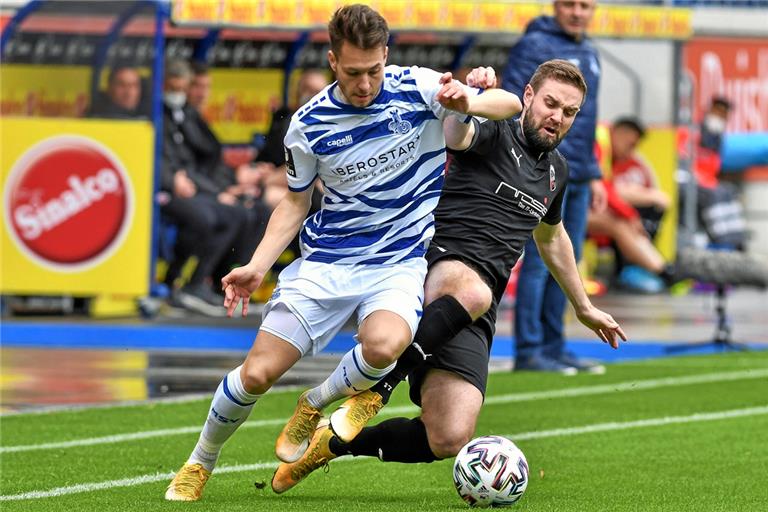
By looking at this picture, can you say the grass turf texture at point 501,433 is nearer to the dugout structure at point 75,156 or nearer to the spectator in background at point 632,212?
the dugout structure at point 75,156

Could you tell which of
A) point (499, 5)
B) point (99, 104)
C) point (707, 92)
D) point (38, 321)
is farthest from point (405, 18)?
point (707, 92)

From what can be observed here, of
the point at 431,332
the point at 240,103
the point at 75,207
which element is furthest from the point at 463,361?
the point at 240,103

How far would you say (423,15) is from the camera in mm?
19484

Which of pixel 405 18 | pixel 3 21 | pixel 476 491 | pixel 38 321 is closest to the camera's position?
pixel 476 491

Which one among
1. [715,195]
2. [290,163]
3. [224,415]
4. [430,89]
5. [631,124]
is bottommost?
[715,195]

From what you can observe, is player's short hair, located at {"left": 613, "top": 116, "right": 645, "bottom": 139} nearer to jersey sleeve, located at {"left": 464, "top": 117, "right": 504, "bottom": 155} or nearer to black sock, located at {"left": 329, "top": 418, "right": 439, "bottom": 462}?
jersey sleeve, located at {"left": 464, "top": 117, "right": 504, "bottom": 155}

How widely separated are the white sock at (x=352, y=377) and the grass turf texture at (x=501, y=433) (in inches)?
18.0

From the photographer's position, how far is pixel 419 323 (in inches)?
301

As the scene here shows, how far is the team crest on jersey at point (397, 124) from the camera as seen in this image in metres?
7.39

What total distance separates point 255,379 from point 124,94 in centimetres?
1003

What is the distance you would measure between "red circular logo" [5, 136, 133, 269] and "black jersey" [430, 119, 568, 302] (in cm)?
867

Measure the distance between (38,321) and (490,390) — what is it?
548cm

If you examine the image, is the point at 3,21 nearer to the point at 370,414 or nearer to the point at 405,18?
the point at 405,18

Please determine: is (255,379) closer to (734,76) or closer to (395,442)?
(395,442)
